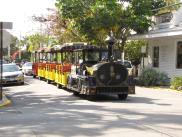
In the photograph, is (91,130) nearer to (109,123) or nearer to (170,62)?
(109,123)

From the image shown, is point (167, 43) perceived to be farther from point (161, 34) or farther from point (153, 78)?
point (153, 78)

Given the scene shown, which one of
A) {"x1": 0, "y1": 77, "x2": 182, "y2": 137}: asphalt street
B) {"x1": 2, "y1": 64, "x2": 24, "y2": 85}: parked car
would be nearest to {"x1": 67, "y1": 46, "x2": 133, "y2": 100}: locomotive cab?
{"x1": 0, "y1": 77, "x2": 182, "y2": 137}: asphalt street

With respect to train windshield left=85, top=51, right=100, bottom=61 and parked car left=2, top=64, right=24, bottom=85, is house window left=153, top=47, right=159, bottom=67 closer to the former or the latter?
parked car left=2, top=64, right=24, bottom=85

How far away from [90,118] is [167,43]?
61.2 feet

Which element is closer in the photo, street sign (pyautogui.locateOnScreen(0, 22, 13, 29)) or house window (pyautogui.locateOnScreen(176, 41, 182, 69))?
street sign (pyautogui.locateOnScreen(0, 22, 13, 29))

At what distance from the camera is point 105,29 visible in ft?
104

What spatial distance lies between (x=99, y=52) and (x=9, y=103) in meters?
5.42

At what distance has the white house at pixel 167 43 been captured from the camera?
29.1 metres

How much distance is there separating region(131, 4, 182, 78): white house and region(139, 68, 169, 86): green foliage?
0.64 m

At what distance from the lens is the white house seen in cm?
2911

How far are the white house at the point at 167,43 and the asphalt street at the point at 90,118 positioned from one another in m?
10.2

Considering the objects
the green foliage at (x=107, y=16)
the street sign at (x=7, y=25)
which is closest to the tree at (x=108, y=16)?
the green foliage at (x=107, y=16)

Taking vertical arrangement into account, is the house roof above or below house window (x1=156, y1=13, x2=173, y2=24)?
below

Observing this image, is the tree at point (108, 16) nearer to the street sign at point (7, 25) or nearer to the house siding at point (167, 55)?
the house siding at point (167, 55)
